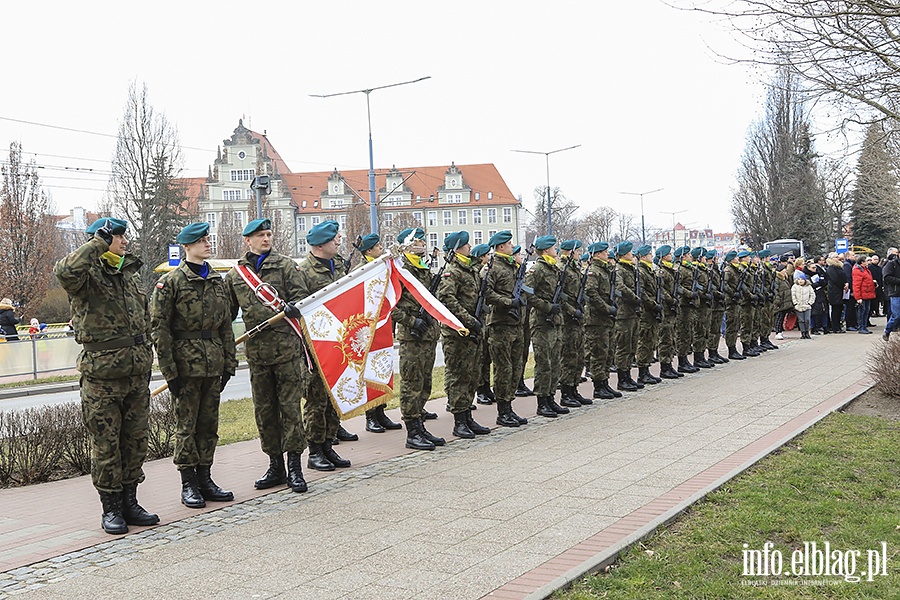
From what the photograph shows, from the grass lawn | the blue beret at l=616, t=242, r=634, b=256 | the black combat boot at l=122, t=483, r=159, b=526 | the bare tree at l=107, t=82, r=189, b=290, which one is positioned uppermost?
the bare tree at l=107, t=82, r=189, b=290

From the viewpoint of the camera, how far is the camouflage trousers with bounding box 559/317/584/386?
1217 centimetres

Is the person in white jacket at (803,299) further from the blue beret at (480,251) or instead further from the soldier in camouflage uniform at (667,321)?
the blue beret at (480,251)

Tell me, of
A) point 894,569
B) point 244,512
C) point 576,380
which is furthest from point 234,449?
point 894,569

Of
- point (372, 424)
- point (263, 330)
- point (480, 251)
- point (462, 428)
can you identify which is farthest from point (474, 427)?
point (263, 330)

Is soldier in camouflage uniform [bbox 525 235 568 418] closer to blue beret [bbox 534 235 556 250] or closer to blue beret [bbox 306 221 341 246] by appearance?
blue beret [bbox 534 235 556 250]

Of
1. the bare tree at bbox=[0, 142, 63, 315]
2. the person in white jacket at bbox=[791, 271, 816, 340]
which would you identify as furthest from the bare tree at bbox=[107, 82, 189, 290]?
the person in white jacket at bbox=[791, 271, 816, 340]

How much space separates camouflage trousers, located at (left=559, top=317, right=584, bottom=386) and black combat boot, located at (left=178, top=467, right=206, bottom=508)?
592cm

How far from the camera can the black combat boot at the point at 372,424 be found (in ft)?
35.3

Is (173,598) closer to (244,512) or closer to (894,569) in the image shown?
(244,512)

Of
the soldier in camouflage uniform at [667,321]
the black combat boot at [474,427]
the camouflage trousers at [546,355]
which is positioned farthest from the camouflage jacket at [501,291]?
the soldier in camouflage uniform at [667,321]

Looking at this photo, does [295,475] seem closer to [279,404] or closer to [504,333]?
[279,404]

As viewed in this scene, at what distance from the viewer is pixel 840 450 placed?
27.6 feet

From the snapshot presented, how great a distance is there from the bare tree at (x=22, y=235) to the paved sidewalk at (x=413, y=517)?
32792mm

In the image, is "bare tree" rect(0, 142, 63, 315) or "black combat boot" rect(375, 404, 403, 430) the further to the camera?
"bare tree" rect(0, 142, 63, 315)
